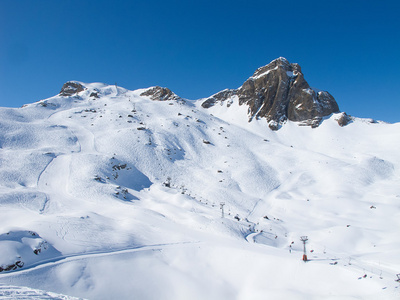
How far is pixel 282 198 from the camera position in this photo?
42156 millimetres

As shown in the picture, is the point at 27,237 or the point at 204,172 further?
the point at 204,172

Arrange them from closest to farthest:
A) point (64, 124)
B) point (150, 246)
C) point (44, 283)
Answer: point (44, 283) → point (150, 246) → point (64, 124)

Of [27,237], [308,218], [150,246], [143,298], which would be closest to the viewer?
[143,298]

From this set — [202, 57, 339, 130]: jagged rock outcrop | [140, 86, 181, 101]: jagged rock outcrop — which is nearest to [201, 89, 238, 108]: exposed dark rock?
[140, 86, 181, 101]: jagged rock outcrop

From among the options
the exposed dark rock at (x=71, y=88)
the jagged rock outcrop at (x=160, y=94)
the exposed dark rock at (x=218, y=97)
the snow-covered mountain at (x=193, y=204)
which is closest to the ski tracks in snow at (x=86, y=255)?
the snow-covered mountain at (x=193, y=204)

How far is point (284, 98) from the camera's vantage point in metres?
91.7

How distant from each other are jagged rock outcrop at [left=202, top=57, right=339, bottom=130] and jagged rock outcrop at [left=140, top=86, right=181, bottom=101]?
33.6 metres

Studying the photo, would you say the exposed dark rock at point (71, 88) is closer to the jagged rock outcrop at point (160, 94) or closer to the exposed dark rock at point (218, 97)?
the jagged rock outcrop at point (160, 94)

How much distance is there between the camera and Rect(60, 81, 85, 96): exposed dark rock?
108125 millimetres

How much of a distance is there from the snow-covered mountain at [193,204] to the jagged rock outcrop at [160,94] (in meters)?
17.0

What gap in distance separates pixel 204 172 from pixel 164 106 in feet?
A: 166

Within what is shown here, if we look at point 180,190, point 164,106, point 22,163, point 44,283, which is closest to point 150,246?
point 44,283

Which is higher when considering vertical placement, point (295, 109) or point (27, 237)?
point (295, 109)

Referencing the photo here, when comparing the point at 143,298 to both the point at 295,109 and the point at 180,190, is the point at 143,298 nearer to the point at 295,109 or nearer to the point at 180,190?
the point at 180,190
